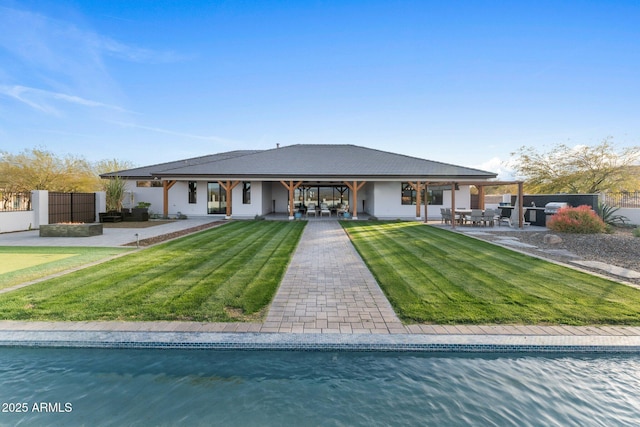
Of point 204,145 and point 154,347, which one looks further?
point 204,145

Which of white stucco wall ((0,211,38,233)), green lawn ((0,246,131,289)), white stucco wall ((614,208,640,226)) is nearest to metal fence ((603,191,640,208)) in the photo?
white stucco wall ((614,208,640,226))

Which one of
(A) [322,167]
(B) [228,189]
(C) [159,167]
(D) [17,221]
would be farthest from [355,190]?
(D) [17,221]

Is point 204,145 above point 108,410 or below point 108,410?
above

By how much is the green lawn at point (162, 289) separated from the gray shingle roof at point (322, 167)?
435 inches

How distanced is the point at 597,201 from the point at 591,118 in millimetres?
11351

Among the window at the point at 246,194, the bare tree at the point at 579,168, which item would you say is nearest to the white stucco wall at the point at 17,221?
the window at the point at 246,194

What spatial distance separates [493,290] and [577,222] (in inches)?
346

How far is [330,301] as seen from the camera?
16.1 ft

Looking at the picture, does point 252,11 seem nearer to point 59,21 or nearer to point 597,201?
point 59,21

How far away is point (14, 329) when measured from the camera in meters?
3.73

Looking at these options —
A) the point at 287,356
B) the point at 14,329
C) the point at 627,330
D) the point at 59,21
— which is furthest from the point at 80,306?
the point at 59,21

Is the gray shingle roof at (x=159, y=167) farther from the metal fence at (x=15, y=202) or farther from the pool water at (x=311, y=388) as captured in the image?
the pool water at (x=311, y=388)

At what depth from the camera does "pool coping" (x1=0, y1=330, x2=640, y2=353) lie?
3.52m

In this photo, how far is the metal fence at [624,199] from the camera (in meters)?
14.8
